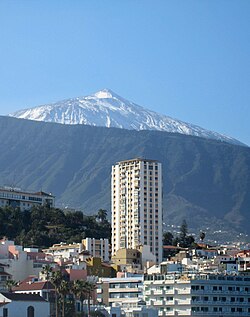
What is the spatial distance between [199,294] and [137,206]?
6370 centimetres

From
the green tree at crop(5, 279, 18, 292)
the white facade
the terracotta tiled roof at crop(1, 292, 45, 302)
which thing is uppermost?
the white facade

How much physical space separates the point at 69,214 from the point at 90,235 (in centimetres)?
516

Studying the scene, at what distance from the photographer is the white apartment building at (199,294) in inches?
3450

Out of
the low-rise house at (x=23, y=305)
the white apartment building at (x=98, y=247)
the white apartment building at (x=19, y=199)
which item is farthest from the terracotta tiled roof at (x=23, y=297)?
the white apartment building at (x=19, y=199)

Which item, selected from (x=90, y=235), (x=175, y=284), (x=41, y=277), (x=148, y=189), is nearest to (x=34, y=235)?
(x=90, y=235)

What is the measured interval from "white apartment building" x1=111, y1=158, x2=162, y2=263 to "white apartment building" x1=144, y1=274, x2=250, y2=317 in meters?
51.6

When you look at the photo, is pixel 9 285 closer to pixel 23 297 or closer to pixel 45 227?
pixel 23 297

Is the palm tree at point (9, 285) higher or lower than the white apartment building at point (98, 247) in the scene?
lower

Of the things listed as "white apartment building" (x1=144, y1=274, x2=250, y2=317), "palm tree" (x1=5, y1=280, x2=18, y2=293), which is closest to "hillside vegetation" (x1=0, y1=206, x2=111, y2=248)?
"palm tree" (x1=5, y1=280, x2=18, y2=293)

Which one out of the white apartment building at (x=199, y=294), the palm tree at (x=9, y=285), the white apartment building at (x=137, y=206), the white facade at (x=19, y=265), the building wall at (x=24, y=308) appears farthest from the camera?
the white apartment building at (x=137, y=206)

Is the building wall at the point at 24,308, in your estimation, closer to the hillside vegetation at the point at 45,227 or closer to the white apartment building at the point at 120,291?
the white apartment building at the point at 120,291

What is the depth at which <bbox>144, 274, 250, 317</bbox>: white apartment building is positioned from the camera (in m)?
87.6

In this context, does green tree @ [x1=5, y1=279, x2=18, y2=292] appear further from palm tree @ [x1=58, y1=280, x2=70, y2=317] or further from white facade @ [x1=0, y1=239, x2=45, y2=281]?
white facade @ [x1=0, y1=239, x2=45, y2=281]

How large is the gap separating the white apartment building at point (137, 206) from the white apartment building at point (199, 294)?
51.6m
